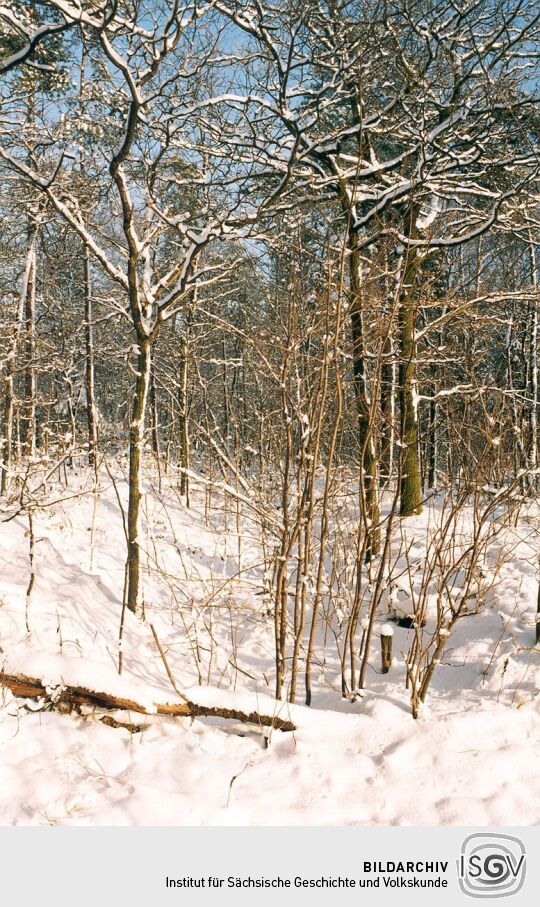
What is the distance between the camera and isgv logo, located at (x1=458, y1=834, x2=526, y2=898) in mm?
1970

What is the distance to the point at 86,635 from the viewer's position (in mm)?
4367

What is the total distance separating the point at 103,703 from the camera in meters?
2.90

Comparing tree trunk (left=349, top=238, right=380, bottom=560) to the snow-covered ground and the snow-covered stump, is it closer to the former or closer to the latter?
the snow-covered stump

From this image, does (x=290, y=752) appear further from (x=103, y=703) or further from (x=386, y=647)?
(x=386, y=647)

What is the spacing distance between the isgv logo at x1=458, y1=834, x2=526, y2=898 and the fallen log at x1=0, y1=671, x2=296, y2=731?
1.04 m

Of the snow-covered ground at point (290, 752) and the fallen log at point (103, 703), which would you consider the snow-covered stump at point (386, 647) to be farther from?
the fallen log at point (103, 703)

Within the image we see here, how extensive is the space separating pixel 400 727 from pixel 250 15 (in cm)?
675

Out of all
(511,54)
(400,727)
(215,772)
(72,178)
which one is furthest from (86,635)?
(511,54)

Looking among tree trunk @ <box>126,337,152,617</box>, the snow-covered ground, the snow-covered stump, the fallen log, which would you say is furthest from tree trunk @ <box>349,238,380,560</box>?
tree trunk @ <box>126,337,152,617</box>

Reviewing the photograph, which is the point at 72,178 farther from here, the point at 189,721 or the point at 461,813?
the point at 461,813

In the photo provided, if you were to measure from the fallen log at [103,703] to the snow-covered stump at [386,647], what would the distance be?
1.29 metres

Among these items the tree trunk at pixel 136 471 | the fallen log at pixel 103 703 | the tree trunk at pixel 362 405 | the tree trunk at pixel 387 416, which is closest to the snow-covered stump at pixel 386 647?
the tree trunk at pixel 362 405

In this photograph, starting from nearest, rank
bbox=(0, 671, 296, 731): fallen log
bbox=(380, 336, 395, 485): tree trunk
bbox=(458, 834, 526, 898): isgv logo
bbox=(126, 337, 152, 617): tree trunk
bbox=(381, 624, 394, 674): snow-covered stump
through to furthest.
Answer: bbox=(458, 834, 526, 898): isgv logo < bbox=(0, 671, 296, 731): fallen log < bbox=(380, 336, 395, 485): tree trunk < bbox=(381, 624, 394, 674): snow-covered stump < bbox=(126, 337, 152, 617): tree trunk

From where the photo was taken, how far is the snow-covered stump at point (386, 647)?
386 cm
